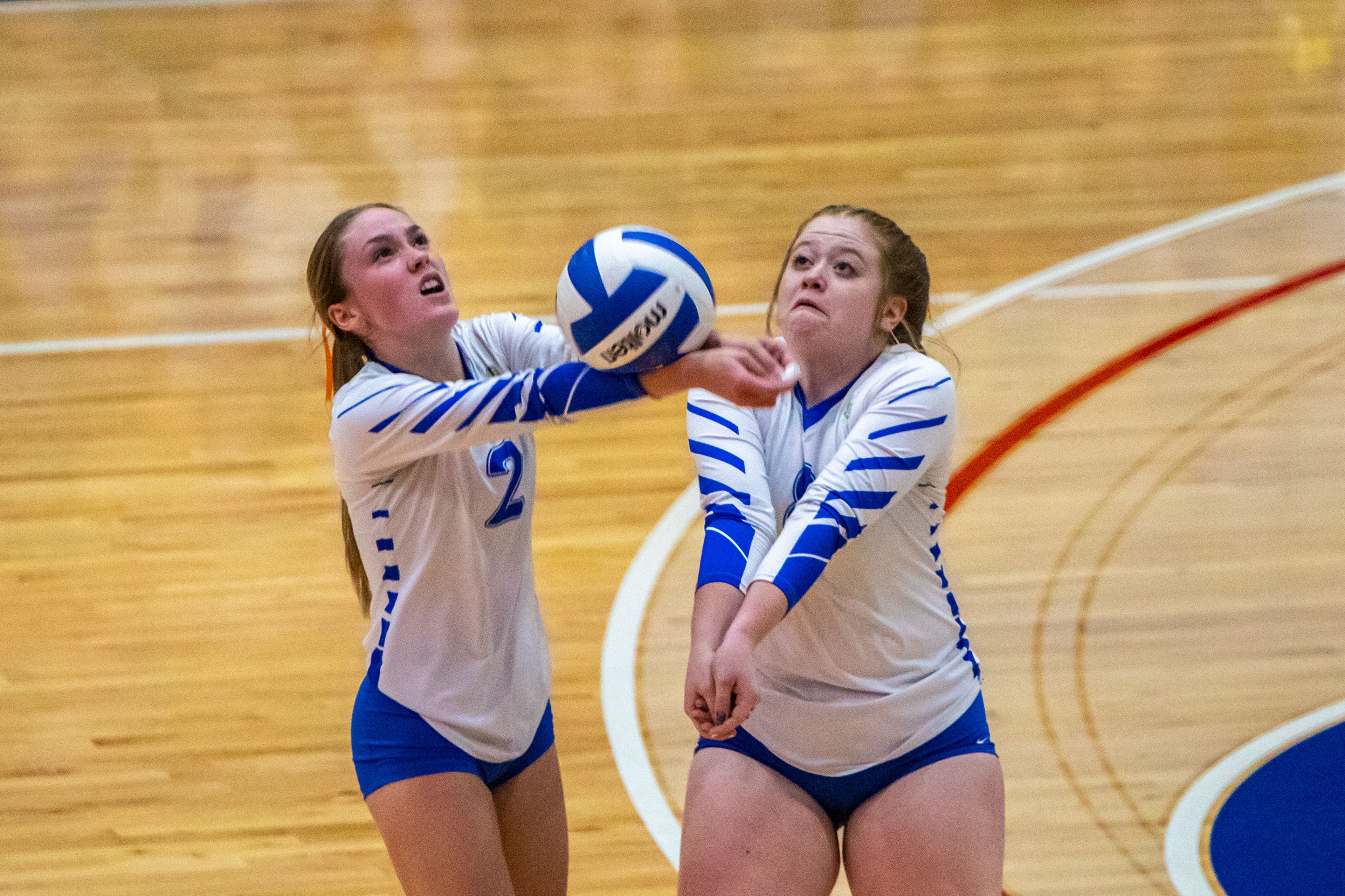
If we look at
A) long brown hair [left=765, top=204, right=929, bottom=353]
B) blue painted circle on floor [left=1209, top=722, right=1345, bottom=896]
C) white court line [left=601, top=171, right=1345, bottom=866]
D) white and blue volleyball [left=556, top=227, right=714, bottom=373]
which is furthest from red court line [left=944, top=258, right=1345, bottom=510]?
white and blue volleyball [left=556, top=227, right=714, bottom=373]

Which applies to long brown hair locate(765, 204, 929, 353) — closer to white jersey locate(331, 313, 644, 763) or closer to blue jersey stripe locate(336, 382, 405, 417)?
white jersey locate(331, 313, 644, 763)

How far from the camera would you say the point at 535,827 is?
302 centimetres

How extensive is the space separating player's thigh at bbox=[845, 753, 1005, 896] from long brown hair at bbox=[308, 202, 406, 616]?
1059mm

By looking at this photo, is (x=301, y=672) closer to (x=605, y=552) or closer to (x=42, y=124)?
(x=605, y=552)

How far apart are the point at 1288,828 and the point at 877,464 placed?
6.69ft

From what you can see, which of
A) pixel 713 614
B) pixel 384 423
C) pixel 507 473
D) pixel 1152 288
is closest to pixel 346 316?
pixel 384 423

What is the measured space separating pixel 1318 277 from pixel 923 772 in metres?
5.06

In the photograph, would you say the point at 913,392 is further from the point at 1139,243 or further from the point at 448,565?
the point at 1139,243

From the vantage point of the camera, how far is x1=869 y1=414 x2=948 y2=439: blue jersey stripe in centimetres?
254

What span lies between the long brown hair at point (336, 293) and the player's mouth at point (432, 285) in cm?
15

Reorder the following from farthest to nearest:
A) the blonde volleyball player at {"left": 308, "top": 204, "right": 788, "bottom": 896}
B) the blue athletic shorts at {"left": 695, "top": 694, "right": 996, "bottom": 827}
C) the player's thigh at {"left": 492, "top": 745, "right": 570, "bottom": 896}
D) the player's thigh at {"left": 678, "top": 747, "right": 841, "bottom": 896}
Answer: the player's thigh at {"left": 492, "top": 745, "right": 570, "bottom": 896} < the blonde volleyball player at {"left": 308, "top": 204, "right": 788, "bottom": 896} < the blue athletic shorts at {"left": 695, "top": 694, "right": 996, "bottom": 827} < the player's thigh at {"left": 678, "top": 747, "right": 841, "bottom": 896}

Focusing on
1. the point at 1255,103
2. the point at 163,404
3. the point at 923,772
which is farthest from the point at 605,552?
the point at 1255,103

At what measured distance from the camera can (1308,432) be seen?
18.5ft

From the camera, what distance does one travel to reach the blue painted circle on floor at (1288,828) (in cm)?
364
